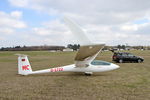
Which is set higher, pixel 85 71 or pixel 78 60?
pixel 78 60

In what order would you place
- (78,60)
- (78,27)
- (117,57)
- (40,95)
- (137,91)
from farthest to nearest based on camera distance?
1. (117,57)
2. (78,60)
3. (78,27)
4. (137,91)
5. (40,95)

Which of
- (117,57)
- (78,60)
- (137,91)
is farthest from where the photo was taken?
(117,57)

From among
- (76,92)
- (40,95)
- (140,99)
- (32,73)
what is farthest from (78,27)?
(32,73)

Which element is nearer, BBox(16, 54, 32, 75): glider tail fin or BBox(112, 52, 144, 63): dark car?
BBox(16, 54, 32, 75): glider tail fin

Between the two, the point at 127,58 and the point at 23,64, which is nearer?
the point at 23,64

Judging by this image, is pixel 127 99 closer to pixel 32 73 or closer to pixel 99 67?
pixel 99 67

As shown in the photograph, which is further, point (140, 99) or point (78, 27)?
point (78, 27)

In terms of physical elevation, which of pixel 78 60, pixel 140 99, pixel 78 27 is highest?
pixel 78 27

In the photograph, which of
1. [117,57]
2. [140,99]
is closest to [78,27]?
[140,99]

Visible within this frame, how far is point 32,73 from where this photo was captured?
444 inches

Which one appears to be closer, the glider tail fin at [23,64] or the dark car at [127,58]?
the glider tail fin at [23,64]

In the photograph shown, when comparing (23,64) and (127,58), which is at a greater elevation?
(23,64)

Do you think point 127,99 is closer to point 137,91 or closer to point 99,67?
point 137,91

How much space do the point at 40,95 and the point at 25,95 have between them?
0.65 meters
